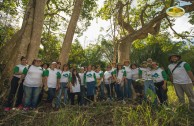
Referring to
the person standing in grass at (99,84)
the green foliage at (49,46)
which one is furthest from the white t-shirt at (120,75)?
the green foliage at (49,46)

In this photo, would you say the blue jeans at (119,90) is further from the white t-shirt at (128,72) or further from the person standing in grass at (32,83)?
the person standing in grass at (32,83)

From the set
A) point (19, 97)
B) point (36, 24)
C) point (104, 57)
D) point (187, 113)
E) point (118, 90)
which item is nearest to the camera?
point (187, 113)

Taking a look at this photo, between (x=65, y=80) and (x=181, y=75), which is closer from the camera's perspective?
(x=181, y=75)

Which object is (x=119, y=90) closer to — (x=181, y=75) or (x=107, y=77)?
(x=107, y=77)

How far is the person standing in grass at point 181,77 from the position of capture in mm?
5523

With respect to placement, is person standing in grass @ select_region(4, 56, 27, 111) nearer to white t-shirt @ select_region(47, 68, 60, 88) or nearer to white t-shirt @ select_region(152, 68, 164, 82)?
white t-shirt @ select_region(47, 68, 60, 88)

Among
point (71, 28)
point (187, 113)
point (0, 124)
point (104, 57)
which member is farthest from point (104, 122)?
point (104, 57)

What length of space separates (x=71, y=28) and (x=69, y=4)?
5950 millimetres

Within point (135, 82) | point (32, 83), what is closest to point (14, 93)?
point (32, 83)

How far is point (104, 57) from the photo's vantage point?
4116 cm

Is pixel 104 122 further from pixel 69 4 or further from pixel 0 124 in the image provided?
pixel 69 4

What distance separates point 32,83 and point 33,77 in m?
0.17

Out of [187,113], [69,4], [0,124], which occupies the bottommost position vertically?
[0,124]

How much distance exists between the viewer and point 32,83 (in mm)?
6102
